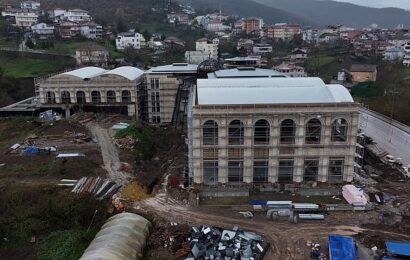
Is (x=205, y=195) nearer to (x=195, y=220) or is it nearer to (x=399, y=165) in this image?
(x=195, y=220)

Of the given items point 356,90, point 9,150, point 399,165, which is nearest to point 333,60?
point 356,90

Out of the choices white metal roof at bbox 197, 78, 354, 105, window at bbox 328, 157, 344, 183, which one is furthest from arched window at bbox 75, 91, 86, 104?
window at bbox 328, 157, 344, 183

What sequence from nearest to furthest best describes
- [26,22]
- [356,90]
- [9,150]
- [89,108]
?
[9,150] < [89,108] < [356,90] < [26,22]

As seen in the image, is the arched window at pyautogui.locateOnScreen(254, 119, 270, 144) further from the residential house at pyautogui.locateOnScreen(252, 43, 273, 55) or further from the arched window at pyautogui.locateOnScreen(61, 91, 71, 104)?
the residential house at pyautogui.locateOnScreen(252, 43, 273, 55)

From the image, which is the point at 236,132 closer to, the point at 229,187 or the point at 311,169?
the point at 229,187

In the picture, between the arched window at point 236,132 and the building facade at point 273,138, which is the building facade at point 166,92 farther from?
the arched window at point 236,132
